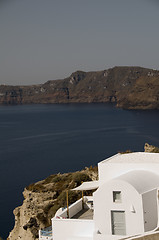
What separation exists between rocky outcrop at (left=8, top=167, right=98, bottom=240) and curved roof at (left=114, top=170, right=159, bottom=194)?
8.73m

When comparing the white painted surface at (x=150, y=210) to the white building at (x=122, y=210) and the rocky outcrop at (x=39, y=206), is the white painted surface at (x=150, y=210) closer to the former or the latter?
the white building at (x=122, y=210)

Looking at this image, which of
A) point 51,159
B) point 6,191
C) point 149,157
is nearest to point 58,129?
point 51,159

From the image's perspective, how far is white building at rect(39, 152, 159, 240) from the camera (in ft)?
40.3

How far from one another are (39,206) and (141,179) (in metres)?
12.0

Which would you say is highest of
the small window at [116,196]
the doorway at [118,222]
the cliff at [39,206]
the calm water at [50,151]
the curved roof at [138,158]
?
the curved roof at [138,158]

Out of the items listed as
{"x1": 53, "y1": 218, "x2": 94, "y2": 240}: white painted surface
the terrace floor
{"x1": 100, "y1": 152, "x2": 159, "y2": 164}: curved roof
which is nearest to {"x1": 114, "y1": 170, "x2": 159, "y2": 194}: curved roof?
{"x1": 100, "y1": 152, "x2": 159, "y2": 164}: curved roof

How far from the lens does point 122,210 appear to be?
12.6m

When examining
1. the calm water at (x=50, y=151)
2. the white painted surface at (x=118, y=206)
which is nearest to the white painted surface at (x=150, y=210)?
the white painted surface at (x=118, y=206)

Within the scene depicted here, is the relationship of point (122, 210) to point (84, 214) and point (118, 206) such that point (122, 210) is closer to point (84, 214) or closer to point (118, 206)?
point (118, 206)

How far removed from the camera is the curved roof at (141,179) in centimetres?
1252

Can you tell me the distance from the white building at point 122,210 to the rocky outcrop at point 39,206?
7515 millimetres

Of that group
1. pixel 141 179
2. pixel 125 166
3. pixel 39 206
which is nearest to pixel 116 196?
pixel 141 179

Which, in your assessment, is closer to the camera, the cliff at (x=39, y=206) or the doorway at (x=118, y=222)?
the doorway at (x=118, y=222)

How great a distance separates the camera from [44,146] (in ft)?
248
